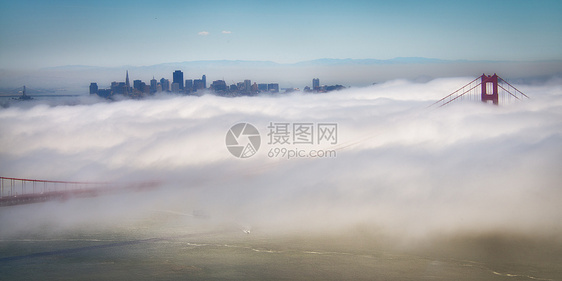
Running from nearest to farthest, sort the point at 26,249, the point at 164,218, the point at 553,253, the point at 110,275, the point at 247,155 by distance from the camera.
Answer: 1. the point at 110,275
2. the point at 553,253
3. the point at 26,249
4. the point at 164,218
5. the point at 247,155

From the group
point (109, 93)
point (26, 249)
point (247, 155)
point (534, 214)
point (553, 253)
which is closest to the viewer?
point (553, 253)

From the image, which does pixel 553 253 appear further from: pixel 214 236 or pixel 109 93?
pixel 109 93

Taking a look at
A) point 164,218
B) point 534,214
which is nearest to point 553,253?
point 534,214

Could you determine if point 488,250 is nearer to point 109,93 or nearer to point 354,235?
point 354,235

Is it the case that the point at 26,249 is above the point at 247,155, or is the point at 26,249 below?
below

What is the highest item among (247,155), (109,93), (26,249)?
(109,93)

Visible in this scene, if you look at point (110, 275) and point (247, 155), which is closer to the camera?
point (110, 275)

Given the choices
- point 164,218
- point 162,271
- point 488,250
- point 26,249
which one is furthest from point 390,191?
point 26,249
